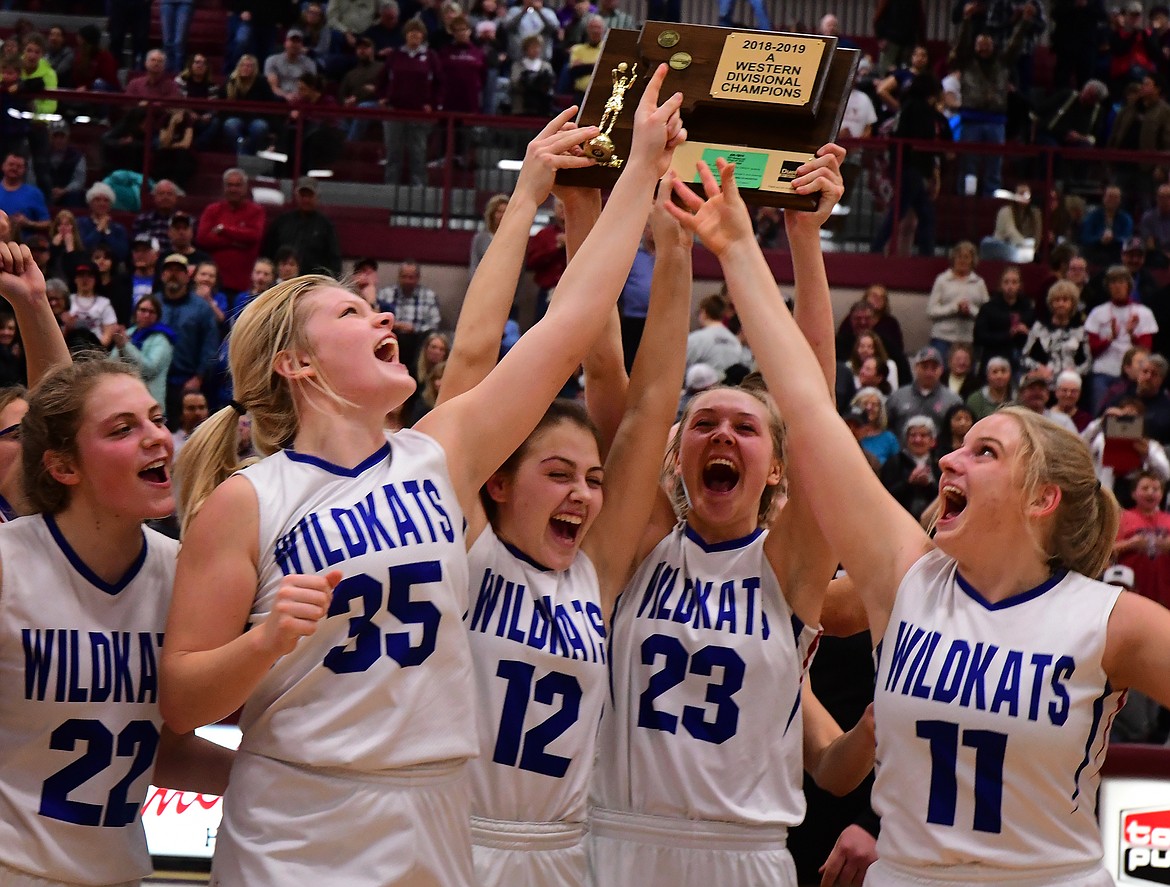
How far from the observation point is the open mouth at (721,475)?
379 centimetres

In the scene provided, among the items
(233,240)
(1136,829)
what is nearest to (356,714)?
(1136,829)

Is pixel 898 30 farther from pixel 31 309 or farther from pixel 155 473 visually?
pixel 155 473

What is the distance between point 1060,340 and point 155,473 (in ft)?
35.3

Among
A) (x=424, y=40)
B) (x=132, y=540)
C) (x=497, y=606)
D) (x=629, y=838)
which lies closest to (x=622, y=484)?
(x=497, y=606)

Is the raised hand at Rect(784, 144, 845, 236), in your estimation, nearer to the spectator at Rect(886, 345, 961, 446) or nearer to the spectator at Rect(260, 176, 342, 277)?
the spectator at Rect(886, 345, 961, 446)

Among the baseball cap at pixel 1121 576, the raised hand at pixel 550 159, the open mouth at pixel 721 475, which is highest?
the raised hand at pixel 550 159

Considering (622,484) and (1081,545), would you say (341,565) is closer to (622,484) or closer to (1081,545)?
(622,484)

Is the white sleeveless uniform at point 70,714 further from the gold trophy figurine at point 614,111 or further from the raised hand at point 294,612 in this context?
the gold trophy figurine at point 614,111

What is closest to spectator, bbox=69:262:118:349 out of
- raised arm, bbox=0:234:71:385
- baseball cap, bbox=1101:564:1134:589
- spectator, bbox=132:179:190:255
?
spectator, bbox=132:179:190:255

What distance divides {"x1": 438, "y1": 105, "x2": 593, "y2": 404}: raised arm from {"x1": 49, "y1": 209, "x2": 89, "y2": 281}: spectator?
9.48m

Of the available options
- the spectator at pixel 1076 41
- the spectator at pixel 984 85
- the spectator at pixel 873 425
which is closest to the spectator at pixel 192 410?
the spectator at pixel 873 425

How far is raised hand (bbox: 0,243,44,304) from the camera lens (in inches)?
148

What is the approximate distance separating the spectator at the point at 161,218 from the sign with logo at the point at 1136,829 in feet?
31.8

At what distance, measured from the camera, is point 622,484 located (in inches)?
146
